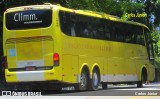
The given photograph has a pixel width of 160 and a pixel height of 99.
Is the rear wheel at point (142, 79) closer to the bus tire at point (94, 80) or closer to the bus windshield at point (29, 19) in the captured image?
the bus tire at point (94, 80)

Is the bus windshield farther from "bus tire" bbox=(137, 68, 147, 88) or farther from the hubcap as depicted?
"bus tire" bbox=(137, 68, 147, 88)

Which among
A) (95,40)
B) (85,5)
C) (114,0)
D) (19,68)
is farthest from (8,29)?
(114,0)

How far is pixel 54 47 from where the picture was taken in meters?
18.1

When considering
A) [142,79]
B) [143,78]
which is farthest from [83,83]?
[143,78]

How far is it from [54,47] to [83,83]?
2.59 meters

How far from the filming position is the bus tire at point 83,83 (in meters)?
19.5

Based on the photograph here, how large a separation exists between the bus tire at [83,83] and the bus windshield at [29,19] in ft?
9.68

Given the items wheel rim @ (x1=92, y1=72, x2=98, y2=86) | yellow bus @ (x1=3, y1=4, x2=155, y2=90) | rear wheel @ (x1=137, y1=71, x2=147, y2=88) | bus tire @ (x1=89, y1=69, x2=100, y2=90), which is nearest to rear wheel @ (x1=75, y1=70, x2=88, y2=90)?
yellow bus @ (x1=3, y1=4, x2=155, y2=90)

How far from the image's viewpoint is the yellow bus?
712 inches

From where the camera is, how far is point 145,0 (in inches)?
1766

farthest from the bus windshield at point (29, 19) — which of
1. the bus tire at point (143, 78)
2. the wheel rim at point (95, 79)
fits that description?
the bus tire at point (143, 78)

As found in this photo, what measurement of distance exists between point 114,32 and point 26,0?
15.9 ft

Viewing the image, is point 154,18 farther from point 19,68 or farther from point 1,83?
point 19,68

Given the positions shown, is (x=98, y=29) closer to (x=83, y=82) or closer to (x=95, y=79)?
(x=95, y=79)
